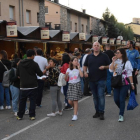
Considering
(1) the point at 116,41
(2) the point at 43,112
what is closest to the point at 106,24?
(1) the point at 116,41

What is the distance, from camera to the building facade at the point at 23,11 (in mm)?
23184

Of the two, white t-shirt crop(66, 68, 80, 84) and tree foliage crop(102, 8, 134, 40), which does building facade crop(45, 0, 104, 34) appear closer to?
tree foliage crop(102, 8, 134, 40)

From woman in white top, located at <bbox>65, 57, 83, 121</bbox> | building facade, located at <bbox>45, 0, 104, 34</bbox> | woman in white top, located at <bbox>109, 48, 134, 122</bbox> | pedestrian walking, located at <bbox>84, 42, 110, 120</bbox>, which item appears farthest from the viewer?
building facade, located at <bbox>45, 0, 104, 34</bbox>

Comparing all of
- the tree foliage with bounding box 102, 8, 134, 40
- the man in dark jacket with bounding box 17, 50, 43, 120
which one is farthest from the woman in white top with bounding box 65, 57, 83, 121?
the tree foliage with bounding box 102, 8, 134, 40

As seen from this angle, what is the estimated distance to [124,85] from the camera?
20.7 feet

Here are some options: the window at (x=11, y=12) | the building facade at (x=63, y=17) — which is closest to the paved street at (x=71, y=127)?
the window at (x=11, y=12)

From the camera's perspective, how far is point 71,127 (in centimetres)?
607

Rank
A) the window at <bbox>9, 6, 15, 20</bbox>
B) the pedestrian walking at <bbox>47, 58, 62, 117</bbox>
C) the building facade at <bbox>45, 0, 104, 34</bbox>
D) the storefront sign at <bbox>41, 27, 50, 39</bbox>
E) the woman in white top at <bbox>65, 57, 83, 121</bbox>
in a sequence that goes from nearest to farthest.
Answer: the woman in white top at <bbox>65, 57, 83, 121</bbox>, the pedestrian walking at <bbox>47, 58, 62, 117</bbox>, the storefront sign at <bbox>41, 27, 50, 39</bbox>, the window at <bbox>9, 6, 15, 20</bbox>, the building facade at <bbox>45, 0, 104, 34</bbox>

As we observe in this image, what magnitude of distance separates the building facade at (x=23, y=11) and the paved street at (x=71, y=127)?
17.0m

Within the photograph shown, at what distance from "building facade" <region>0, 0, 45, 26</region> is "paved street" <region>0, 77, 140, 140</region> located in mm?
17007

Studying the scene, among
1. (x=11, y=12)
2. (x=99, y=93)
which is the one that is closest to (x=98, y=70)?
(x=99, y=93)

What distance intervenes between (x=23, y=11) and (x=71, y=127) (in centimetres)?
2118

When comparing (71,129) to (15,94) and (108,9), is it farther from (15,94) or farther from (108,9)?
(108,9)

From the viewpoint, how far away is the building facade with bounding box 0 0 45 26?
913 inches
